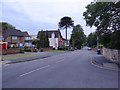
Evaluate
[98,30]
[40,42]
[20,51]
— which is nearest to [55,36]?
[40,42]

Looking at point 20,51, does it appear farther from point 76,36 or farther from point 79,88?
point 76,36

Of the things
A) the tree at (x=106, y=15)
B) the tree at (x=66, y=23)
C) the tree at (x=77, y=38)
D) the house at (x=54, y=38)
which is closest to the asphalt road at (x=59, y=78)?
the tree at (x=106, y=15)

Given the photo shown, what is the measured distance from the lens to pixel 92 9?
102 feet

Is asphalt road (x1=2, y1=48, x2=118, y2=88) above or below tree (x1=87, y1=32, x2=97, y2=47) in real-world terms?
below

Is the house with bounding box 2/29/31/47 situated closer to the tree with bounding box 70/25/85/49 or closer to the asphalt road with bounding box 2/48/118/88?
the tree with bounding box 70/25/85/49

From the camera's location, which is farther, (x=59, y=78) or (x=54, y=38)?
(x=54, y=38)

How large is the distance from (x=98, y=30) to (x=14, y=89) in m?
24.2

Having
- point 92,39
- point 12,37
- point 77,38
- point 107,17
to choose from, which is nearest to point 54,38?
point 77,38

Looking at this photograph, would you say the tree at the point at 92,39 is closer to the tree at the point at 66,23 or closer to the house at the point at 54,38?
the tree at the point at 66,23

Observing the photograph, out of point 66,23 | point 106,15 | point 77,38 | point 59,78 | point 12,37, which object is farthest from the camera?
point 77,38

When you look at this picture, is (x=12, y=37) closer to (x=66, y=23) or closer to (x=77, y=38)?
(x=66, y=23)

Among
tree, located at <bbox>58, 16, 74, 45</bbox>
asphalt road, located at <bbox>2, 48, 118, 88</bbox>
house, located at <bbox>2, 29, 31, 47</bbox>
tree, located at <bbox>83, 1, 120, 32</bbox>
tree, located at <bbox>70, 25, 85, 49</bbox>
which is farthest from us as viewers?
tree, located at <bbox>70, 25, 85, 49</bbox>

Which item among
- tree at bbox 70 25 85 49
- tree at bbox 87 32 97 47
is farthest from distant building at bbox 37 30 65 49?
tree at bbox 87 32 97 47

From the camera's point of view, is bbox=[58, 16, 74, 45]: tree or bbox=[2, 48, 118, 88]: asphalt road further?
bbox=[58, 16, 74, 45]: tree
